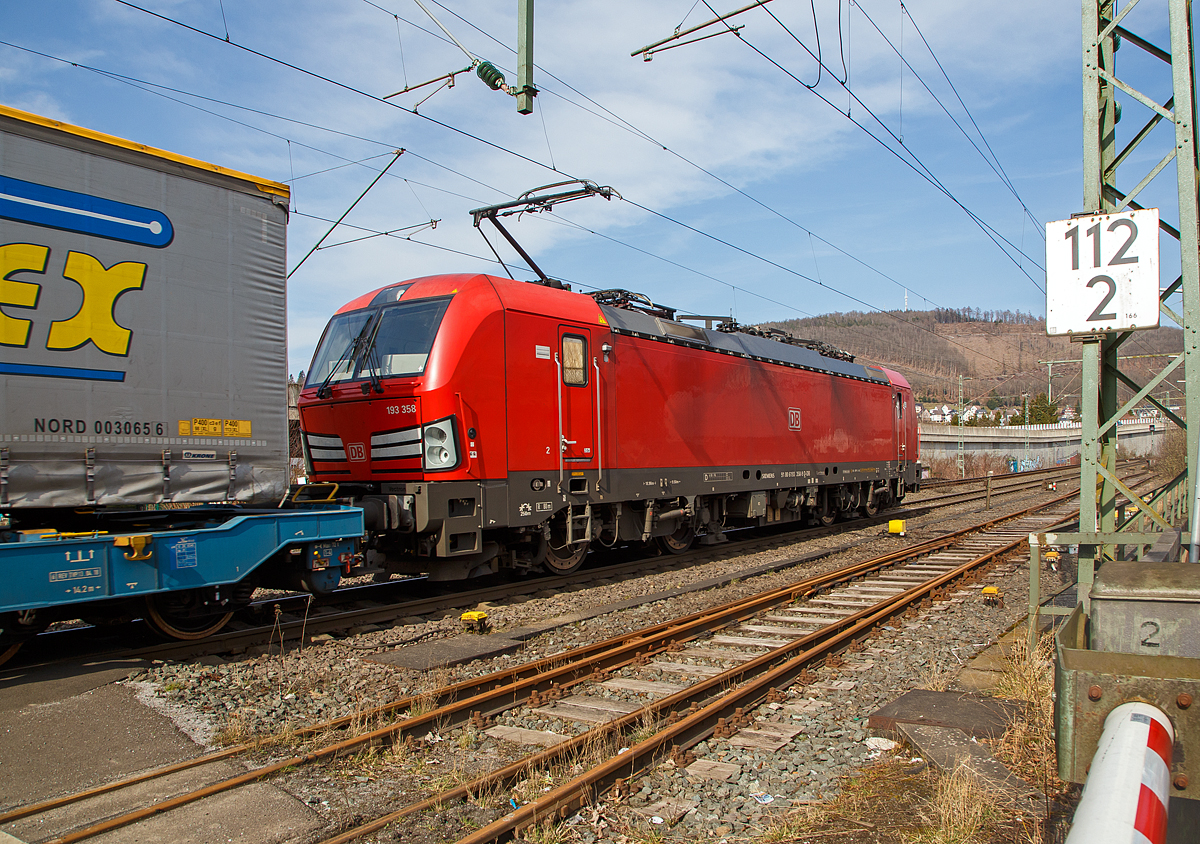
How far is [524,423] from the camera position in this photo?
32.6 ft

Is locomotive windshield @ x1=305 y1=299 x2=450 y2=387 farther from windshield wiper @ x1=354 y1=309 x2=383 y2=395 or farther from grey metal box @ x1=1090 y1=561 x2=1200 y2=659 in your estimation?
grey metal box @ x1=1090 y1=561 x2=1200 y2=659

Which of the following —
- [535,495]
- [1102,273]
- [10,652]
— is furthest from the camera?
[535,495]

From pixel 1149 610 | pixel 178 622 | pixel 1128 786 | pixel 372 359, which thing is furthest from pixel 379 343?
pixel 1128 786

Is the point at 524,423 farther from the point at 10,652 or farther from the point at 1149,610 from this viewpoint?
the point at 1149,610

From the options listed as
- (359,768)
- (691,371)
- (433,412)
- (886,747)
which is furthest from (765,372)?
(359,768)

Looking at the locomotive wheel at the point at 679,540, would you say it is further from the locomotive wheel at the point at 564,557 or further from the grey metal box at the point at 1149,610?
the grey metal box at the point at 1149,610

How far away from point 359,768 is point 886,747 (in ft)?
11.1

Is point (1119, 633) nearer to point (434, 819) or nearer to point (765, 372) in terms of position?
point (434, 819)

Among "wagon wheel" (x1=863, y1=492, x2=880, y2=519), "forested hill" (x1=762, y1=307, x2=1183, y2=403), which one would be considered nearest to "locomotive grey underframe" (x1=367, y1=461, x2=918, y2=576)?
"wagon wheel" (x1=863, y1=492, x2=880, y2=519)

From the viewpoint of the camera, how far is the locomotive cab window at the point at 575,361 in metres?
10.6

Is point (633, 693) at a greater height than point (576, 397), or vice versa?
point (576, 397)

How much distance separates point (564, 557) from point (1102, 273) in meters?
7.79

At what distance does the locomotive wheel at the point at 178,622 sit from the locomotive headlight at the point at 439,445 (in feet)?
8.46

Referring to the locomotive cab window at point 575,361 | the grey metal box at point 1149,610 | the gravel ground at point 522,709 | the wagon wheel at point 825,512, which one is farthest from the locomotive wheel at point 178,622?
the wagon wheel at point 825,512
